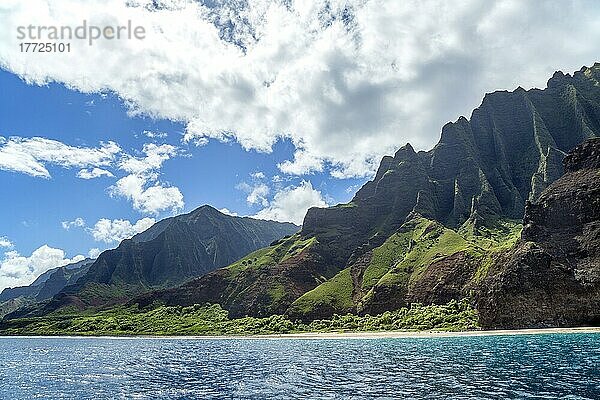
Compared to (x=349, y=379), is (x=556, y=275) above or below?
above

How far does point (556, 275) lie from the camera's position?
170750 mm

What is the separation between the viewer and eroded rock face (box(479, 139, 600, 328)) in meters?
164

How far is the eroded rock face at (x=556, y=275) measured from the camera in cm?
16362

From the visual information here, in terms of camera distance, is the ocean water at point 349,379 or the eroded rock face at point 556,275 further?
the eroded rock face at point 556,275

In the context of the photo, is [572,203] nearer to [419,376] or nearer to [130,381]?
[419,376]

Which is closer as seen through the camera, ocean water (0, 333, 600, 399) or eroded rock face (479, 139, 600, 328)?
ocean water (0, 333, 600, 399)

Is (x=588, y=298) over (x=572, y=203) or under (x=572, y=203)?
under

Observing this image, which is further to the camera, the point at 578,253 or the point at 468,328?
the point at 468,328

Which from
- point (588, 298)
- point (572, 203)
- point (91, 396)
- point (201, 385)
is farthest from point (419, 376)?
point (572, 203)

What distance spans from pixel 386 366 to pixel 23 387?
188 feet

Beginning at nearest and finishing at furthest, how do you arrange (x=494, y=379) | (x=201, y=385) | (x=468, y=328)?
(x=494, y=379) < (x=201, y=385) < (x=468, y=328)

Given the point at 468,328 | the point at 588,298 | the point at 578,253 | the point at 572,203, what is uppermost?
the point at 572,203

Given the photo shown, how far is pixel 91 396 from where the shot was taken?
60031mm

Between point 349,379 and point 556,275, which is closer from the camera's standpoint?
point 349,379
